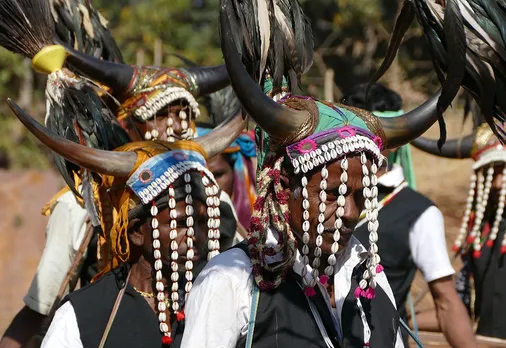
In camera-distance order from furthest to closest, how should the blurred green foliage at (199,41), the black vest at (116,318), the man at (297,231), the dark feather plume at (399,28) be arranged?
the blurred green foliage at (199,41)
the black vest at (116,318)
the dark feather plume at (399,28)
the man at (297,231)

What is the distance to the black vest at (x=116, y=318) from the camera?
3615 millimetres

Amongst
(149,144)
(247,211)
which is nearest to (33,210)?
(247,211)

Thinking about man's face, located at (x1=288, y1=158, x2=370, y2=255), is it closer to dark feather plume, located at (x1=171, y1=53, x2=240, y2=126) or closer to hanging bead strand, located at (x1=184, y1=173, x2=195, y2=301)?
hanging bead strand, located at (x1=184, y1=173, x2=195, y2=301)

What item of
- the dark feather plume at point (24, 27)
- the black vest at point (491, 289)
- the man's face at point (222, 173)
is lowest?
the black vest at point (491, 289)

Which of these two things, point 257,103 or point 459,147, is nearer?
point 257,103

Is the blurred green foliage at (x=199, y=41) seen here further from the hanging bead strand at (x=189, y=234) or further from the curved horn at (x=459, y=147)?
the hanging bead strand at (x=189, y=234)

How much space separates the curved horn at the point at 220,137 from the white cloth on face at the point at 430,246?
1226 mm

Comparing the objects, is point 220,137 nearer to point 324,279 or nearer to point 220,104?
point 324,279

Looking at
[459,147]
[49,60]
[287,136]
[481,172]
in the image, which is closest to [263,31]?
[287,136]

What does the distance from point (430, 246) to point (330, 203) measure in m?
1.86

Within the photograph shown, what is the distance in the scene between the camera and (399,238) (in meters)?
4.89

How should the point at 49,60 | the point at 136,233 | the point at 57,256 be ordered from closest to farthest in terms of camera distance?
the point at 136,233 → the point at 49,60 → the point at 57,256

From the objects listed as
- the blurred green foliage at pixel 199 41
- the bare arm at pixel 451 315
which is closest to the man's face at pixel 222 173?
the bare arm at pixel 451 315

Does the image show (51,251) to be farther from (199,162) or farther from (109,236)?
(199,162)
